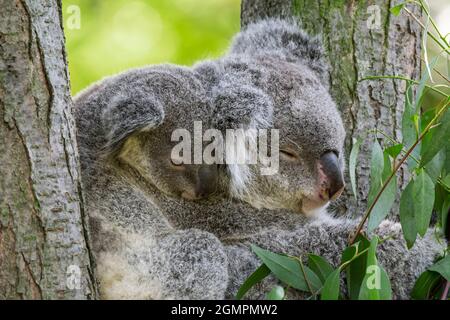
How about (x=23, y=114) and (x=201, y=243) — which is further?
(x=201, y=243)

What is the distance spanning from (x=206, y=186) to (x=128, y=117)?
54 centimetres

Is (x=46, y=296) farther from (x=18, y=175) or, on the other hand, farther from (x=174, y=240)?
(x=174, y=240)

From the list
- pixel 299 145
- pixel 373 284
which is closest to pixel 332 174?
pixel 299 145

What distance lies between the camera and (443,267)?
317 centimetres

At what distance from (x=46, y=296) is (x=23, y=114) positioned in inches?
29.1

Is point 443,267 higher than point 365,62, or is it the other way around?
point 365,62

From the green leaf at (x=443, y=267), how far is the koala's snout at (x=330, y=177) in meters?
0.65

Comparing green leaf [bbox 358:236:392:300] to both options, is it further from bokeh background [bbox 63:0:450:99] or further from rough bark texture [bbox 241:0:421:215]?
bokeh background [bbox 63:0:450:99]

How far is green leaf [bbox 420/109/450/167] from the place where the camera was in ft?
9.55

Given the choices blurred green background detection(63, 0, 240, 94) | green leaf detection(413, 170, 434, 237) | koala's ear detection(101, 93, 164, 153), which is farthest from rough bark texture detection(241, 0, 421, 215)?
blurred green background detection(63, 0, 240, 94)

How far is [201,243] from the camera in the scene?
338cm

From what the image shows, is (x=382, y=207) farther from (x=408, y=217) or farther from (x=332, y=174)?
(x=332, y=174)

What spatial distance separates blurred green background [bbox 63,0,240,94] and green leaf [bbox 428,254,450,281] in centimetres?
450

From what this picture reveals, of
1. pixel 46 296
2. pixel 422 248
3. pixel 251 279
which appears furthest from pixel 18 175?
pixel 422 248
